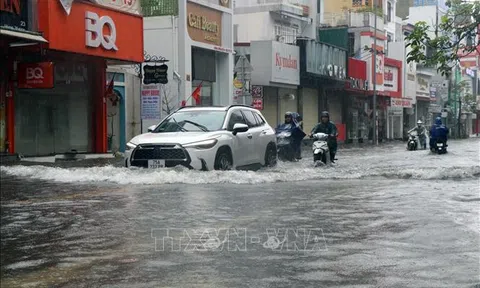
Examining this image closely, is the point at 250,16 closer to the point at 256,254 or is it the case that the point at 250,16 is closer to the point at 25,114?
the point at 25,114

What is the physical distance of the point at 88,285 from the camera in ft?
16.6

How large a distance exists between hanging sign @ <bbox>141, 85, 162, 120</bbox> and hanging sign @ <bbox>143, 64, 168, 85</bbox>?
36.5 inches

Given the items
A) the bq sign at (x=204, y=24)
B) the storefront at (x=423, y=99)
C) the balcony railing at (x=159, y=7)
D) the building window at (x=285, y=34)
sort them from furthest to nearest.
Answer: the storefront at (x=423, y=99) → the building window at (x=285, y=34) → the bq sign at (x=204, y=24) → the balcony railing at (x=159, y=7)

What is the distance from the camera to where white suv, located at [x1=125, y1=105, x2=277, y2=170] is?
13.0m

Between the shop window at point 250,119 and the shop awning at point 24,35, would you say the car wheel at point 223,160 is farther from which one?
the shop awning at point 24,35

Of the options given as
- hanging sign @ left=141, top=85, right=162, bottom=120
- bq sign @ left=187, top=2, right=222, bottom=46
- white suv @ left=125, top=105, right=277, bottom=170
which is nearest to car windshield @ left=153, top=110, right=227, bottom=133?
white suv @ left=125, top=105, right=277, bottom=170

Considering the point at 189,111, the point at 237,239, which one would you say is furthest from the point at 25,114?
the point at 237,239

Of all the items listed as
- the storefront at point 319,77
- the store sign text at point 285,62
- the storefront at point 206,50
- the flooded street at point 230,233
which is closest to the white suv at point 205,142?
the flooded street at point 230,233

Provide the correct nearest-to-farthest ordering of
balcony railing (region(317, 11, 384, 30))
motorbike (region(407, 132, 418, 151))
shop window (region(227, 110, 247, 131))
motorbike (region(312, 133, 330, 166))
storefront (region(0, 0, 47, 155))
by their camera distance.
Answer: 1. shop window (region(227, 110, 247, 131))
2. storefront (region(0, 0, 47, 155))
3. motorbike (region(312, 133, 330, 166))
4. motorbike (region(407, 132, 418, 151))
5. balcony railing (region(317, 11, 384, 30))

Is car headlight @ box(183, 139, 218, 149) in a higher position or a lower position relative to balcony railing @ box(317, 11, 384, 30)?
lower

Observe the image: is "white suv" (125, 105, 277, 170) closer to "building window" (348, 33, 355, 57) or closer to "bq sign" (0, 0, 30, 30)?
"bq sign" (0, 0, 30, 30)

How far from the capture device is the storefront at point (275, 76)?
35.3 meters

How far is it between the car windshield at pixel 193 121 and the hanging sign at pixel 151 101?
405 inches

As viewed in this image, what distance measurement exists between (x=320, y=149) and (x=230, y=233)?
10.8 metres
